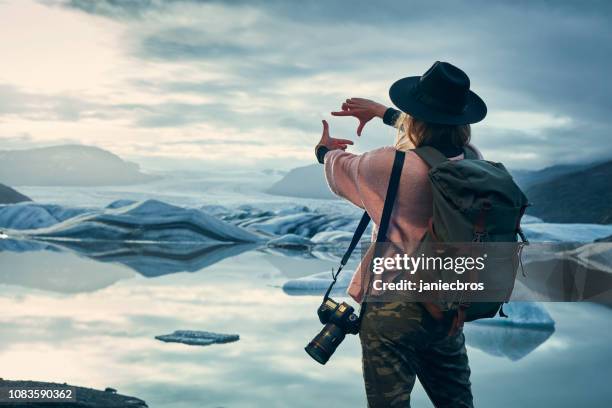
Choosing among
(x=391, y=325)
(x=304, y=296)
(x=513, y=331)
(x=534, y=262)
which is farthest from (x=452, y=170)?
(x=534, y=262)

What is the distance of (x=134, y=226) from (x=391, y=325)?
16.2 meters

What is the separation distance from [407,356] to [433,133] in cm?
68

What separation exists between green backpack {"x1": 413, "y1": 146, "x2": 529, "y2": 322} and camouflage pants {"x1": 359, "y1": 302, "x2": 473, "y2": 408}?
0.19 meters

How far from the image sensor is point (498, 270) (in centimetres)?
235

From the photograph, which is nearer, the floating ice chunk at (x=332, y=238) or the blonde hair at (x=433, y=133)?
the blonde hair at (x=433, y=133)

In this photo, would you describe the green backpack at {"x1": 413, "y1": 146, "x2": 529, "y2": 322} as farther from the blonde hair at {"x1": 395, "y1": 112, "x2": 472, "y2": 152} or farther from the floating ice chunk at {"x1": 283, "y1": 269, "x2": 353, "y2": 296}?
the floating ice chunk at {"x1": 283, "y1": 269, "x2": 353, "y2": 296}

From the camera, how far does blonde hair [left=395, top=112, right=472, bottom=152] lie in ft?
8.04

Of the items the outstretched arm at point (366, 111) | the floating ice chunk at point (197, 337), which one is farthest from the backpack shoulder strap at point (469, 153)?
the floating ice chunk at point (197, 337)

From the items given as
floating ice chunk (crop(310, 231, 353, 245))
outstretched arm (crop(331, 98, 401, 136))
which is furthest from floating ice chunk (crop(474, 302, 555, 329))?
floating ice chunk (crop(310, 231, 353, 245))

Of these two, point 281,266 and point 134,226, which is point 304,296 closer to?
point 281,266

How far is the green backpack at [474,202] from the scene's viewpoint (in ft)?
7.22

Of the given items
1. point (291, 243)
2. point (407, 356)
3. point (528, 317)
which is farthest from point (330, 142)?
point (291, 243)

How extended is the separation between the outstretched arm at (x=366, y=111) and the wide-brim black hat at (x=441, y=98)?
221 mm

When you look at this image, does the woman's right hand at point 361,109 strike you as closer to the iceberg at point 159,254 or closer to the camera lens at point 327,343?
the camera lens at point 327,343
